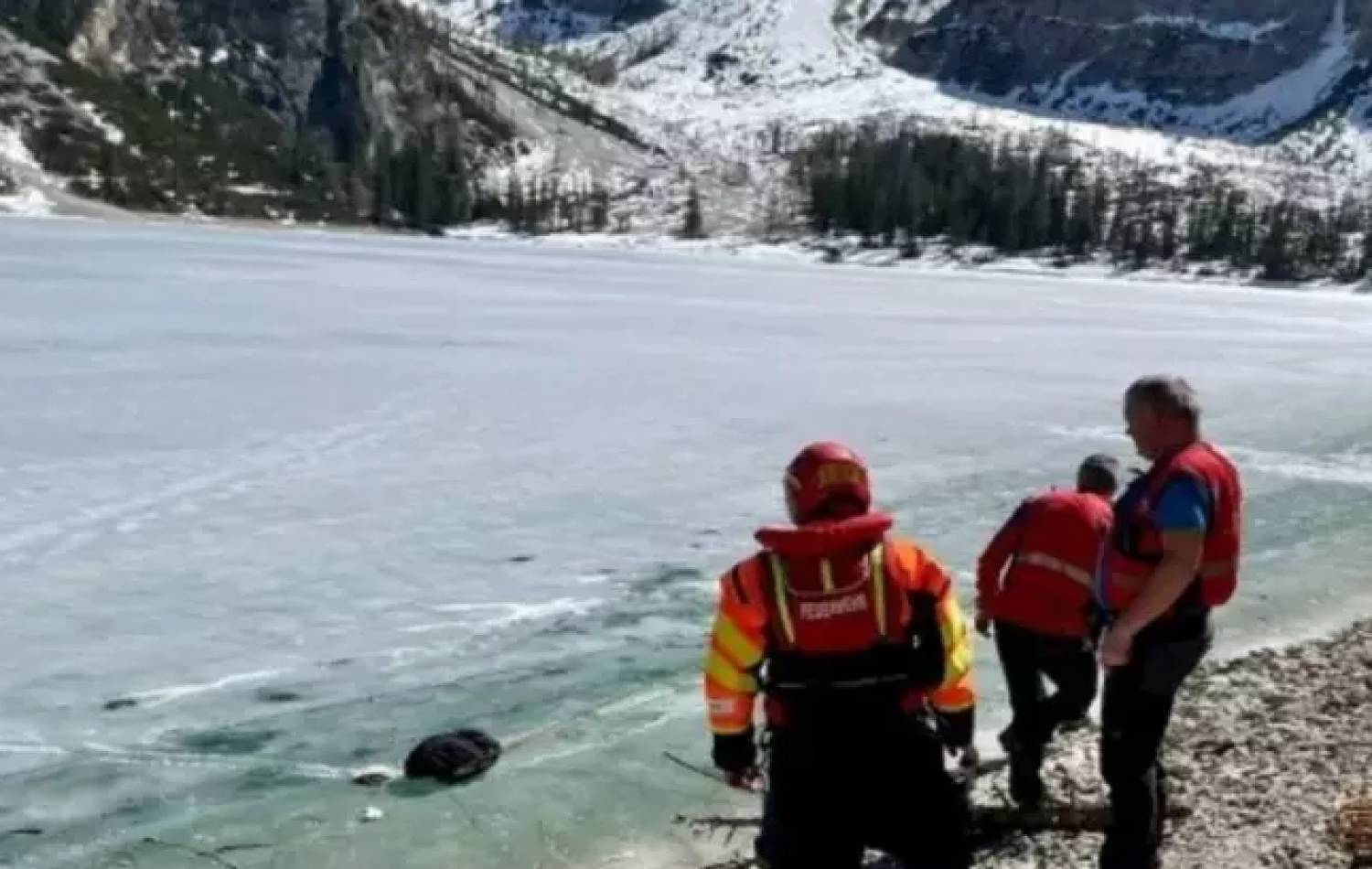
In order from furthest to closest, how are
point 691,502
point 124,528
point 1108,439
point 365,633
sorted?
point 1108,439 < point 691,502 < point 124,528 < point 365,633

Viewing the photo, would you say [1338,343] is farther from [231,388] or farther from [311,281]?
[231,388]

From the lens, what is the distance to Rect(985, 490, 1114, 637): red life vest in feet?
26.3

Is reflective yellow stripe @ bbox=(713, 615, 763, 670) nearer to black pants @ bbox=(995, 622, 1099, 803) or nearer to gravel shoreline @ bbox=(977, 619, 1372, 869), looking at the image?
gravel shoreline @ bbox=(977, 619, 1372, 869)

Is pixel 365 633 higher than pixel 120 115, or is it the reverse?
pixel 120 115

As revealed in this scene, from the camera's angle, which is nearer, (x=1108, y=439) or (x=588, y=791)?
(x=588, y=791)

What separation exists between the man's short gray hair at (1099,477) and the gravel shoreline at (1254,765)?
1779 mm

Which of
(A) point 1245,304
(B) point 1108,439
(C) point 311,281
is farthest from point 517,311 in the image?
(A) point 1245,304

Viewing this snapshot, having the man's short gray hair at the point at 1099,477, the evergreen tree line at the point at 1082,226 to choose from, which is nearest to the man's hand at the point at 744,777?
the man's short gray hair at the point at 1099,477

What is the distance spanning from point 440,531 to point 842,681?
10828mm

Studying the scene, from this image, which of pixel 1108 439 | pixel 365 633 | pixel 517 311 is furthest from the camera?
pixel 517 311

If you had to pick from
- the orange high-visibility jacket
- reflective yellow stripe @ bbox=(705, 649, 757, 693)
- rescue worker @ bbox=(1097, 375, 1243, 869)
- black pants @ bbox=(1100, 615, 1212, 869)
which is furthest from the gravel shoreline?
reflective yellow stripe @ bbox=(705, 649, 757, 693)

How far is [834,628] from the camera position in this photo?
17.3 ft

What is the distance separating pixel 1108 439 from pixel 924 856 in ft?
67.1

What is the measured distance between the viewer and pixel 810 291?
75.7m
